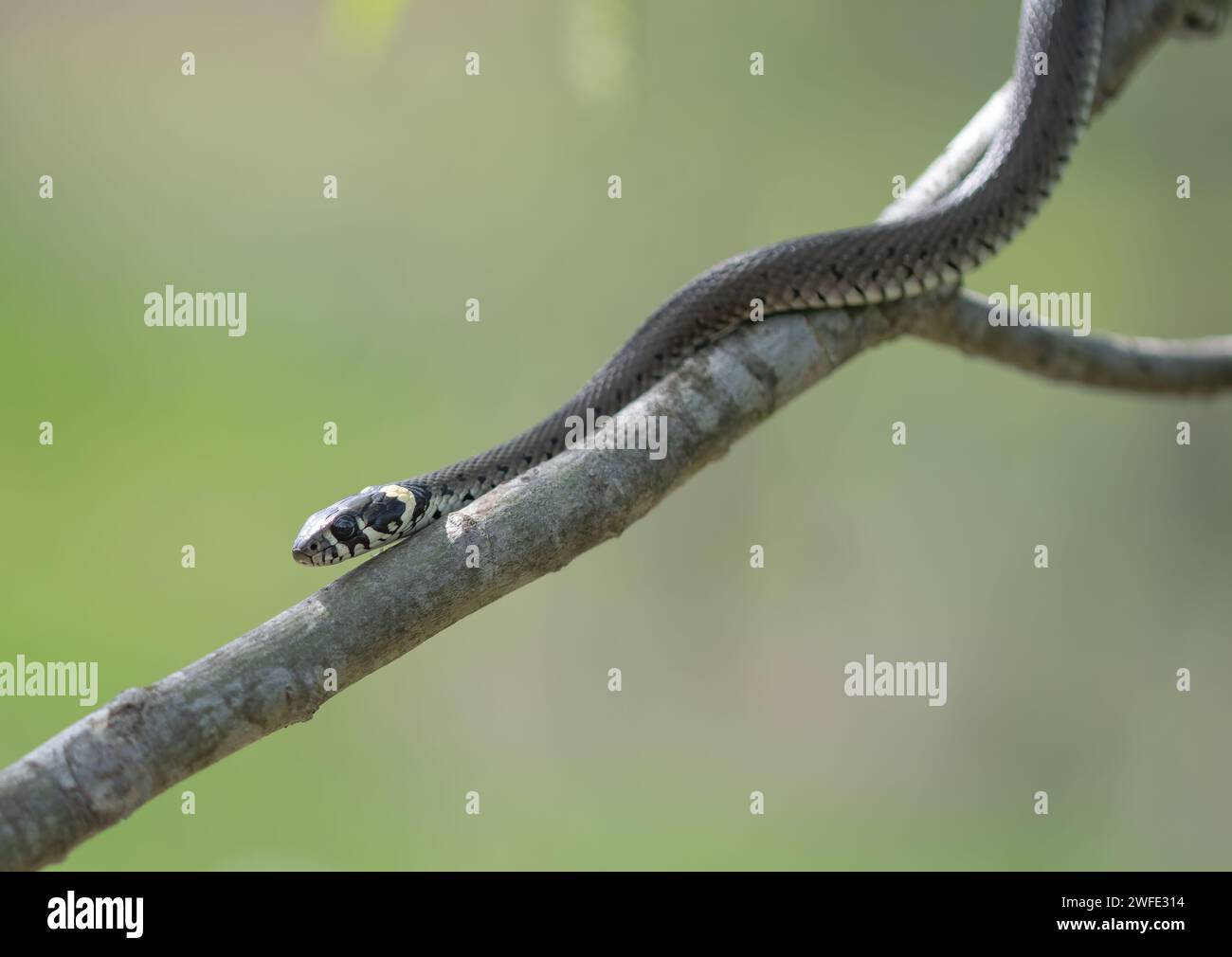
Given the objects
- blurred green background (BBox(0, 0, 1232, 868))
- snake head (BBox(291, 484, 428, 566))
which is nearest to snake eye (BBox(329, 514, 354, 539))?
snake head (BBox(291, 484, 428, 566))

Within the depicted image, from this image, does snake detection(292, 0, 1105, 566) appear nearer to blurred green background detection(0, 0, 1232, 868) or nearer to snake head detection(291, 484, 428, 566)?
snake head detection(291, 484, 428, 566)

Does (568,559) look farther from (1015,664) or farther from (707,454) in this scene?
(1015,664)

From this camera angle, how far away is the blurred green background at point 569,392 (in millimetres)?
9016

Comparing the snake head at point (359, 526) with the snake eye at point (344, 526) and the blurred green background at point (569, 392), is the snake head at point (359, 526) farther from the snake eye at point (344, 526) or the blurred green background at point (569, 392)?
the blurred green background at point (569, 392)

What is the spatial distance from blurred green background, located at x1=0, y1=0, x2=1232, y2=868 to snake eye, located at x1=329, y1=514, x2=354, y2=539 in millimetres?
5606

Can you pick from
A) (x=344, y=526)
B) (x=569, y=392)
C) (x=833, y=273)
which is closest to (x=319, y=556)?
(x=344, y=526)

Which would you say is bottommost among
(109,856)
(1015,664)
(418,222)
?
(109,856)

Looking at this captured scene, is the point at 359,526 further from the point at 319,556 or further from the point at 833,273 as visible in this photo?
the point at 833,273

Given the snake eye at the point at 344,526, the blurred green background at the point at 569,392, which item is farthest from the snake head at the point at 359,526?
the blurred green background at the point at 569,392

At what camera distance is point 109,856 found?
8102 millimetres

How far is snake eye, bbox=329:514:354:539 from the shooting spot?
3594mm
